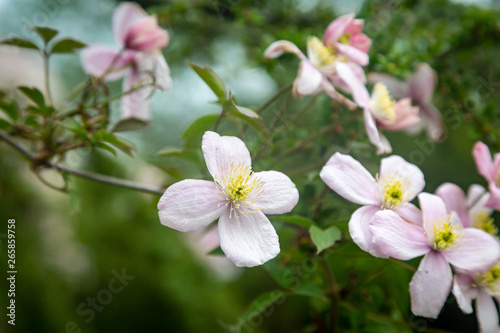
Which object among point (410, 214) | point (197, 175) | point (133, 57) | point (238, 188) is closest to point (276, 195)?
point (238, 188)

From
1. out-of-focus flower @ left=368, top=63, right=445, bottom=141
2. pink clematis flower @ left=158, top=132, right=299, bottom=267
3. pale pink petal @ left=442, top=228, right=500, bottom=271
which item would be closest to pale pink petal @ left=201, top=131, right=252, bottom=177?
pink clematis flower @ left=158, top=132, right=299, bottom=267

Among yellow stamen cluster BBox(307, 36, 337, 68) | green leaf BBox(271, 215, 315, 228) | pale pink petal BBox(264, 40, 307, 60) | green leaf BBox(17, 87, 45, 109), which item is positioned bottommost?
green leaf BBox(271, 215, 315, 228)

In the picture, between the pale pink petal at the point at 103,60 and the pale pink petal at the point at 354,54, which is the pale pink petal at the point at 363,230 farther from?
the pale pink petal at the point at 103,60

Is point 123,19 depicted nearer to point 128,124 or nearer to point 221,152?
point 128,124

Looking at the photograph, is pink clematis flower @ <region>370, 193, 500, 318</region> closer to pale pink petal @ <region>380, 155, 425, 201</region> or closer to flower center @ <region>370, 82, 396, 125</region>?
pale pink petal @ <region>380, 155, 425, 201</region>

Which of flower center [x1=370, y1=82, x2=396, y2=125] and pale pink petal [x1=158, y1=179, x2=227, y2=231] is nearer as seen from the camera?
pale pink petal [x1=158, y1=179, x2=227, y2=231]

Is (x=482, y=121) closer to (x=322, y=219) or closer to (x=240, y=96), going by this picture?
(x=322, y=219)
